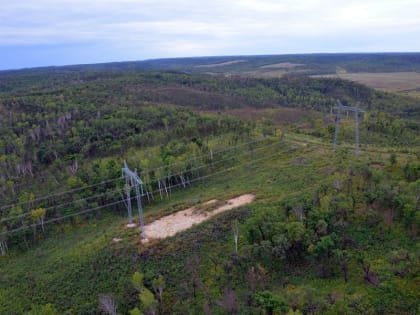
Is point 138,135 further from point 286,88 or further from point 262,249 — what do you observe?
point 286,88

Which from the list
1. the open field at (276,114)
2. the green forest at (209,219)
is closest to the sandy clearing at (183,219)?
the green forest at (209,219)

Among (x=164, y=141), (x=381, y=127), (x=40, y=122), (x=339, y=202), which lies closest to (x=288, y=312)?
(x=339, y=202)

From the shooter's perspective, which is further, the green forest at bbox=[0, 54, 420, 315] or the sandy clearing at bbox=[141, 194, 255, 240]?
the sandy clearing at bbox=[141, 194, 255, 240]

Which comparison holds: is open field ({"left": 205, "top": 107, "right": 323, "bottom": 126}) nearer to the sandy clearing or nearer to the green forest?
the green forest

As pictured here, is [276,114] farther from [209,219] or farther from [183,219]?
[209,219]

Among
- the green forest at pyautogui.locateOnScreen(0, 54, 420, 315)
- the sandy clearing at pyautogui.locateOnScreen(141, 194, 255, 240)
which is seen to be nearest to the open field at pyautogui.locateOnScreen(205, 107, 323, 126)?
the green forest at pyautogui.locateOnScreen(0, 54, 420, 315)

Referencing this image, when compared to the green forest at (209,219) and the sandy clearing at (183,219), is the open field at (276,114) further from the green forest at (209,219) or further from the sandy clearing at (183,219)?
the sandy clearing at (183,219)

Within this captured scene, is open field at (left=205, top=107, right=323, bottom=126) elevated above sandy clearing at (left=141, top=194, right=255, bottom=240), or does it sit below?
above
